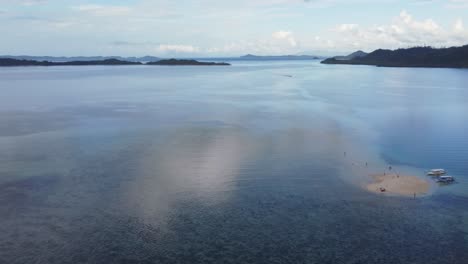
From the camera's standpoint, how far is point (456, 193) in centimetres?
2869

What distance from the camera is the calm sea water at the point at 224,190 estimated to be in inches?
834

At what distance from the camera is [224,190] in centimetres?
2834

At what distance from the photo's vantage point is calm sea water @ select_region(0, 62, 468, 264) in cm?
2117

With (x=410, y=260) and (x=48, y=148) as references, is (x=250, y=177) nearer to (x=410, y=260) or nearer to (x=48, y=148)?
(x=410, y=260)

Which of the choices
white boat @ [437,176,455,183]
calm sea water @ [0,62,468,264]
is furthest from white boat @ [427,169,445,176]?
white boat @ [437,176,455,183]

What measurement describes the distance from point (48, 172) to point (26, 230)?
9.97 meters

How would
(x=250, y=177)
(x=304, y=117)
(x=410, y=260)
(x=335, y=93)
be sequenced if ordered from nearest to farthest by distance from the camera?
(x=410, y=260), (x=250, y=177), (x=304, y=117), (x=335, y=93)

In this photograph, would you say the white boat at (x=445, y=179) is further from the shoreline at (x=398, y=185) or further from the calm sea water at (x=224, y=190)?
the shoreline at (x=398, y=185)

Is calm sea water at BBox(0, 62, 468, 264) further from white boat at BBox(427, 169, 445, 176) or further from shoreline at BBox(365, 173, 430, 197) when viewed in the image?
shoreline at BBox(365, 173, 430, 197)

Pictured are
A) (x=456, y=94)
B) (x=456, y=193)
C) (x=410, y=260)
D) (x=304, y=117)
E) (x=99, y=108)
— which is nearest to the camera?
(x=410, y=260)

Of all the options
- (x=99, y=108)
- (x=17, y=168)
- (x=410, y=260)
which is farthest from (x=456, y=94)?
(x=17, y=168)

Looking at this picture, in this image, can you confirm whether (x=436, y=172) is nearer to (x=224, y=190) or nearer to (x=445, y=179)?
(x=445, y=179)

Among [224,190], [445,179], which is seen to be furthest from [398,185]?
[224,190]

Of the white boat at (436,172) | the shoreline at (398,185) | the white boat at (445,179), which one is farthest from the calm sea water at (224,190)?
the shoreline at (398,185)
